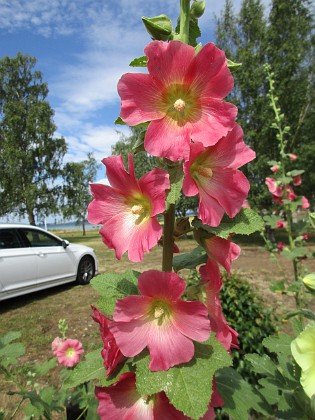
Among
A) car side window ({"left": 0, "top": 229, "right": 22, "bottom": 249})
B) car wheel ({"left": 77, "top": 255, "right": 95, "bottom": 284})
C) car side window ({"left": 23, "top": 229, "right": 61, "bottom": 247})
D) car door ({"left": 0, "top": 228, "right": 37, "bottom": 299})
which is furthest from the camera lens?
car wheel ({"left": 77, "top": 255, "right": 95, "bottom": 284})

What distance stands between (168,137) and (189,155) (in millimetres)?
85

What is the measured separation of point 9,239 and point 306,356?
6025 millimetres

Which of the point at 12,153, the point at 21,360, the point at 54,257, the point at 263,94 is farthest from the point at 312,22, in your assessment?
the point at 12,153

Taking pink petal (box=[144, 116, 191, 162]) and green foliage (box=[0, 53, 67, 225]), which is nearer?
pink petal (box=[144, 116, 191, 162])

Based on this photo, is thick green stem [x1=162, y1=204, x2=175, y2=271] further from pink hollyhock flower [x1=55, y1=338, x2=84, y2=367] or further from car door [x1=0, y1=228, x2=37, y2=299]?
car door [x1=0, y1=228, x2=37, y2=299]

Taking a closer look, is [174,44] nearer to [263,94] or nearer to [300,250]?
[300,250]

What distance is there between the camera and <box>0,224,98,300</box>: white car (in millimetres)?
5711

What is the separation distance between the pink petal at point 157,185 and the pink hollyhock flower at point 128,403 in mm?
415

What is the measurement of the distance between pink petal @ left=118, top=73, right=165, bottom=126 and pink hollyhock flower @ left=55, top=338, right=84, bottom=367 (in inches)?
99.4

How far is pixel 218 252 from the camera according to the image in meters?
0.84

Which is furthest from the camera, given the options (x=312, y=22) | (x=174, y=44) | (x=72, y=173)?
(x=72, y=173)

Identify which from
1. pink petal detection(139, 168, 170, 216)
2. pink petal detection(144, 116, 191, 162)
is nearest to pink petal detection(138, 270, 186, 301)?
pink petal detection(139, 168, 170, 216)

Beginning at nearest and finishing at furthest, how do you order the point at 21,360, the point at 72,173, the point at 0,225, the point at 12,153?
the point at 21,360, the point at 0,225, the point at 12,153, the point at 72,173

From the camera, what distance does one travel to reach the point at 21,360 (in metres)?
3.95
